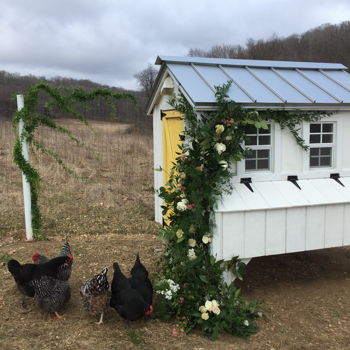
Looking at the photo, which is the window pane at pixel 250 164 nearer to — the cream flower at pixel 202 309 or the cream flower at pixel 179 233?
the cream flower at pixel 179 233

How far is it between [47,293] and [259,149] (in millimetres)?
3081

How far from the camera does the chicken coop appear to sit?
4.03 meters

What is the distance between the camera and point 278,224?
4.14 metres

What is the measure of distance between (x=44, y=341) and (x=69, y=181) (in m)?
7.47

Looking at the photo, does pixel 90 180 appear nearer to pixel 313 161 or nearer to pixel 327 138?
pixel 313 161

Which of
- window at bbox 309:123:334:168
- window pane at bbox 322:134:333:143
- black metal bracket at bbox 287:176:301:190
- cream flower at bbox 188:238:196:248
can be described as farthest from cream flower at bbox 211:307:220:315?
window pane at bbox 322:134:333:143

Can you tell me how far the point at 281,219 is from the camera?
4145 millimetres

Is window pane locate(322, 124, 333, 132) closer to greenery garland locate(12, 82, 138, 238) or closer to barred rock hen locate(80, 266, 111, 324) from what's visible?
barred rock hen locate(80, 266, 111, 324)

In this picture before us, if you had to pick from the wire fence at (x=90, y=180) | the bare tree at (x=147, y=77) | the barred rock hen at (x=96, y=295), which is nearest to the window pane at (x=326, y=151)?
the barred rock hen at (x=96, y=295)

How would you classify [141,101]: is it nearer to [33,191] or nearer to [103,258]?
[33,191]

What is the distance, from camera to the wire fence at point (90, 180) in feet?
24.1

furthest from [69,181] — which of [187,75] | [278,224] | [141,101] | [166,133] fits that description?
[278,224]

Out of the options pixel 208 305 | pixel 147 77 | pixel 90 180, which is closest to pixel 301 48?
pixel 147 77

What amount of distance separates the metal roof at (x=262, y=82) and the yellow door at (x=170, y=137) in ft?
2.56
